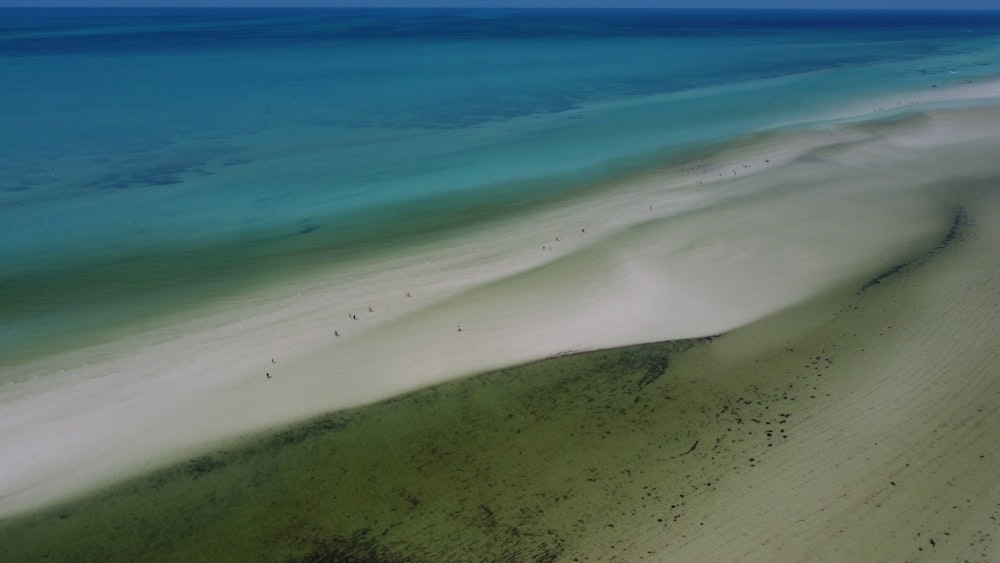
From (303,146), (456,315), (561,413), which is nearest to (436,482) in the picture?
(561,413)

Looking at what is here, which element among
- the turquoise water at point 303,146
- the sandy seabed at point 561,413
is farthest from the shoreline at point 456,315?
the turquoise water at point 303,146

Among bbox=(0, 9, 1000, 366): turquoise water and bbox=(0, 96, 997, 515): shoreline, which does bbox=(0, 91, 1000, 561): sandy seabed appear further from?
bbox=(0, 9, 1000, 366): turquoise water

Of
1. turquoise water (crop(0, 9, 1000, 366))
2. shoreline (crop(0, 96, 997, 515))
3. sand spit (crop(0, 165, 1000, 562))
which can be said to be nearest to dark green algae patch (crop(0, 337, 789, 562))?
sand spit (crop(0, 165, 1000, 562))

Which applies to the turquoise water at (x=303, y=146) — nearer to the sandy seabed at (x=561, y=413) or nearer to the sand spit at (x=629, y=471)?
the sandy seabed at (x=561, y=413)

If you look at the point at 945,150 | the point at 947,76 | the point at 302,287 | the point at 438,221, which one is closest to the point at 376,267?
the point at 302,287

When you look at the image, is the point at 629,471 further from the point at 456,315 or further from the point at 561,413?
the point at 456,315

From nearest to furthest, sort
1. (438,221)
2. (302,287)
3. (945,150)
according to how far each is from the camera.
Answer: (302,287)
(438,221)
(945,150)

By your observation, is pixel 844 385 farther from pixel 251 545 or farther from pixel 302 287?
pixel 302 287
